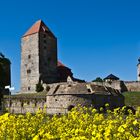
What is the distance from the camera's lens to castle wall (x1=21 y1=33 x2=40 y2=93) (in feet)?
259

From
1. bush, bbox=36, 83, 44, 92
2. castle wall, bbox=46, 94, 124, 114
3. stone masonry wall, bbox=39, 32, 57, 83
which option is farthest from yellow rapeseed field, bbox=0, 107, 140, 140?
stone masonry wall, bbox=39, 32, 57, 83

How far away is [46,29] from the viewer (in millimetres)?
83312

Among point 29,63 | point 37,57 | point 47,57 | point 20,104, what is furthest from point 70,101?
point 29,63

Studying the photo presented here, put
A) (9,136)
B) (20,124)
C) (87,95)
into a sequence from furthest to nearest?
(87,95)
(20,124)
(9,136)

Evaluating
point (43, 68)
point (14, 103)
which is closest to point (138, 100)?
point (14, 103)

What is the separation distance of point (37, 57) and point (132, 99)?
22089mm

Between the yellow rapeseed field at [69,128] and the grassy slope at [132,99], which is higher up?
the grassy slope at [132,99]

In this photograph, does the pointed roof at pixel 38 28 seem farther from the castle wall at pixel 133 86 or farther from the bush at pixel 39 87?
the castle wall at pixel 133 86

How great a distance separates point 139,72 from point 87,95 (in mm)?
37304

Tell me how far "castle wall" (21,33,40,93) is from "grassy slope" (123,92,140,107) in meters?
17.4

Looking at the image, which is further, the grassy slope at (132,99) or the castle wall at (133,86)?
the castle wall at (133,86)

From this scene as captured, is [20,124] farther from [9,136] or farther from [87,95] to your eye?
[87,95]

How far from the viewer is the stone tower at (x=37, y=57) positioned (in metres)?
79.2

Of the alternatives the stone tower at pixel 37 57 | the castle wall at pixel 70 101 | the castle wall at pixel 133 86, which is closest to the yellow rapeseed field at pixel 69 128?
the castle wall at pixel 70 101
